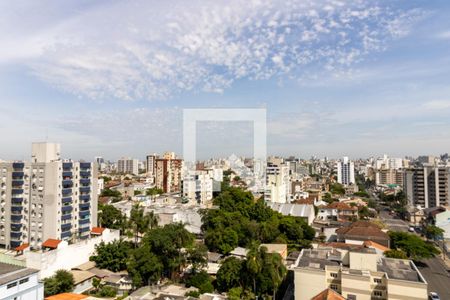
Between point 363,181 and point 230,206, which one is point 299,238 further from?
point 363,181

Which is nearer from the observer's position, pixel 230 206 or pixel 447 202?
pixel 230 206

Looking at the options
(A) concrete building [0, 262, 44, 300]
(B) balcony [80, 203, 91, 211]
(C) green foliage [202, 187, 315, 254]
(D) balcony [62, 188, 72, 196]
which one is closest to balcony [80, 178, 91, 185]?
(D) balcony [62, 188, 72, 196]

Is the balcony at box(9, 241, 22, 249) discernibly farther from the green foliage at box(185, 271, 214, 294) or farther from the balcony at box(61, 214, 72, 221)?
the green foliage at box(185, 271, 214, 294)

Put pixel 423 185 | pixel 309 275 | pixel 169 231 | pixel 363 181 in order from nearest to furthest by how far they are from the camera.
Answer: pixel 309 275, pixel 169 231, pixel 423 185, pixel 363 181

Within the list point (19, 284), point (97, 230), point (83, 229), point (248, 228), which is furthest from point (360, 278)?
point (83, 229)

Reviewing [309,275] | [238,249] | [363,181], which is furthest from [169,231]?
[363,181]

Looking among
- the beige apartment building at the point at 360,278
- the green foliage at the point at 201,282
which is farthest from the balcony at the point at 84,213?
the beige apartment building at the point at 360,278

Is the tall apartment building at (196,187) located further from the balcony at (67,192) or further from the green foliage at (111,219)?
the balcony at (67,192)
